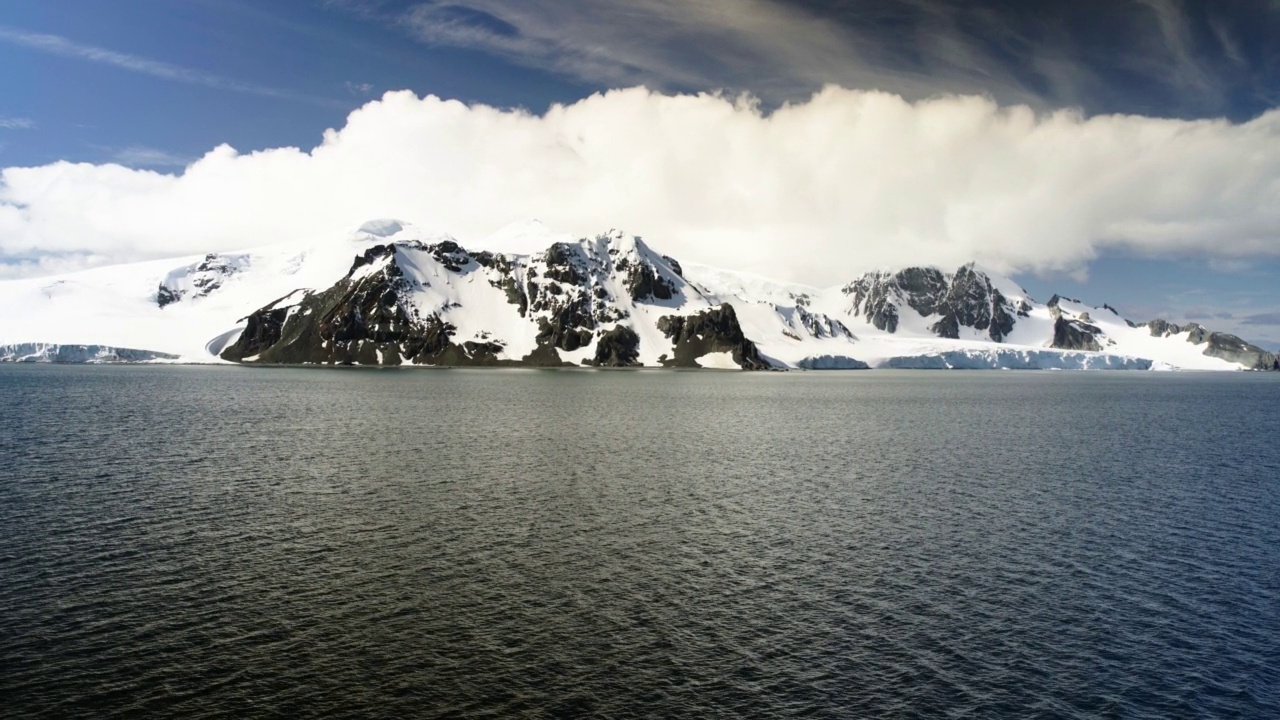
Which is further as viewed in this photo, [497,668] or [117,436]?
[117,436]

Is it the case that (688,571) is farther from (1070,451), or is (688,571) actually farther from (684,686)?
(1070,451)

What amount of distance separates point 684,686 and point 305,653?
14.6m

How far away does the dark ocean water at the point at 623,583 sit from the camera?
89.7 feet

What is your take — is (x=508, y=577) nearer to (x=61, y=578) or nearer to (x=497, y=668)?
(x=497, y=668)

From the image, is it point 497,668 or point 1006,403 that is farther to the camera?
point 1006,403

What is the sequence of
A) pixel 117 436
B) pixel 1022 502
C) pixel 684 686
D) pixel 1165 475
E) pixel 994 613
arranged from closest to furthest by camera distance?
pixel 684 686 < pixel 994 613 < pixel 1022 502 < pixel 1165 475 < pixel 117 436

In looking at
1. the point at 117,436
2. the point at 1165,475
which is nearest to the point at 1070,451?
the point at 1165,475

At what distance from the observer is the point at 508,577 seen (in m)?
39.0

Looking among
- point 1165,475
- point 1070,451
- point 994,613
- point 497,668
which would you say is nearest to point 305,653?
point 497,668

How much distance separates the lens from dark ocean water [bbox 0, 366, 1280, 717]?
2734cm

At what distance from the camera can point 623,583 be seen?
127ft

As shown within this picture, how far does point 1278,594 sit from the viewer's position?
38.7 metres

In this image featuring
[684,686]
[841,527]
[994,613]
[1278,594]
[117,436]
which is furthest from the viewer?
[117,436]

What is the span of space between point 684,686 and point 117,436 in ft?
267
